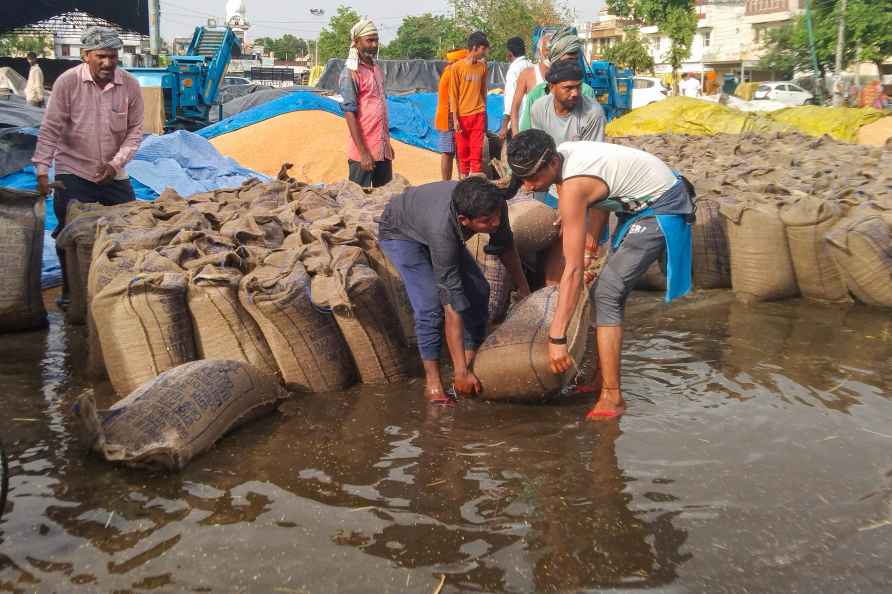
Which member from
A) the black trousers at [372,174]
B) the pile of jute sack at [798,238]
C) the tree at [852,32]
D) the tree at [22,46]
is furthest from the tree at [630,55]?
the black trousers at [372,174]

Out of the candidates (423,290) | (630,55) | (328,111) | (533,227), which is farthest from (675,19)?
(423,290)

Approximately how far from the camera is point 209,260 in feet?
14.2

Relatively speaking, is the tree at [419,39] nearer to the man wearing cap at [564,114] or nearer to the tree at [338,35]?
the tree at [338,35]

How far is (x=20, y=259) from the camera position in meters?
5.20

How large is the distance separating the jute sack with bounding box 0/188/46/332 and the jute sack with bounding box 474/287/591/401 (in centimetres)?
288

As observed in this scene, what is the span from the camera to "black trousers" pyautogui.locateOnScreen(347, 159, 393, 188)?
6.85 meters

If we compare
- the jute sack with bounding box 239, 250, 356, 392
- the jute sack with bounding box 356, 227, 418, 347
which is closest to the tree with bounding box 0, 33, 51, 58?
the jute sack with bounding box 356, 227, 418, 347

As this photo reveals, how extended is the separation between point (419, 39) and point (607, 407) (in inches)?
2123

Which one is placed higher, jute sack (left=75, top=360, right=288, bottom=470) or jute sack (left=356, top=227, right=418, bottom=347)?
jute sack (left=356, top=227, right=418, bottom=347)

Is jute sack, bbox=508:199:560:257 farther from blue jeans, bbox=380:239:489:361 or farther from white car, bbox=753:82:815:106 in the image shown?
white car, bbox=753:82:815:106

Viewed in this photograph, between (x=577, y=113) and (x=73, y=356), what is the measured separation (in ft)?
10.6

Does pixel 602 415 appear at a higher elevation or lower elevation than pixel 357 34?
lower

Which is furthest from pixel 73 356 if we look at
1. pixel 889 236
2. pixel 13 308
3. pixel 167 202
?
pixel 889 236

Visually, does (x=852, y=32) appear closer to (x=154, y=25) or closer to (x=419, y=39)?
(x=154, y=25)
